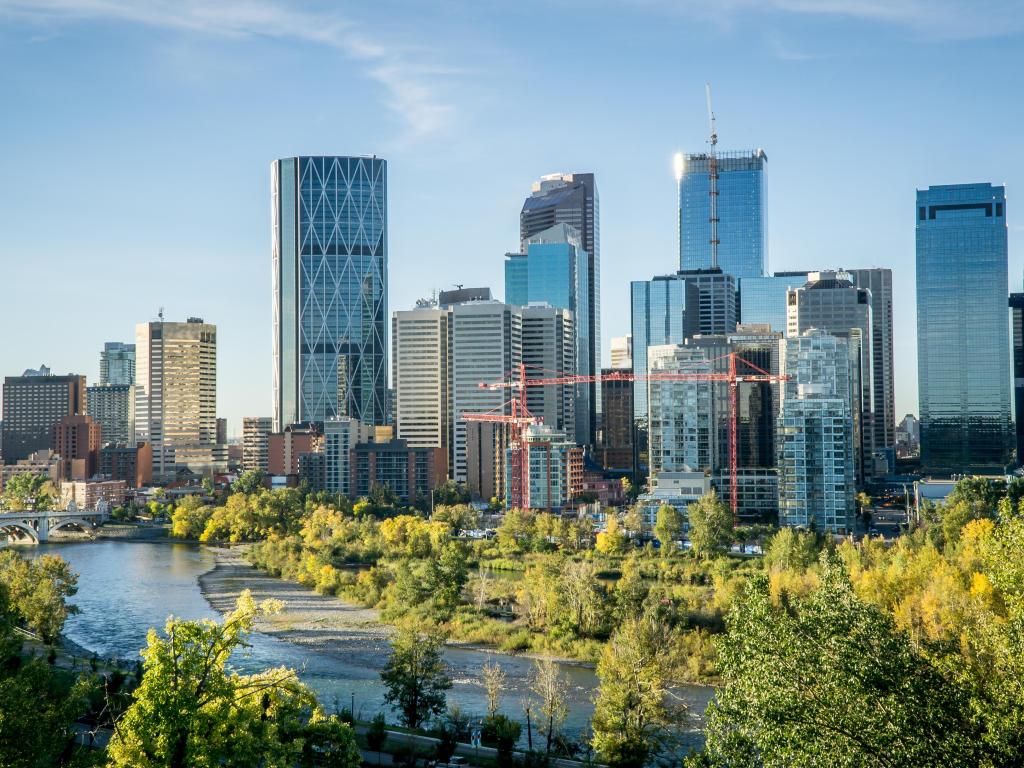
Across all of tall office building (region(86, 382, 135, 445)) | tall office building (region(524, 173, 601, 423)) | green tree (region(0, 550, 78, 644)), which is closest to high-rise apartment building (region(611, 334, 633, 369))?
tall office building (region(524, 173, 601, 423))

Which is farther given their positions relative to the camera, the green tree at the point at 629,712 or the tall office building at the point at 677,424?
the tall office building at the point at 677,424

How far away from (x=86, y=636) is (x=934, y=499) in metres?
45.9

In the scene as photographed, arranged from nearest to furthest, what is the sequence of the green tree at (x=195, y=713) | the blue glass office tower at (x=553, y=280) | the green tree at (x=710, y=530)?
the green tree at (x=195, y=713)
the green tree at (x=710, y=530)
the blue glass office tower at (x=553, y=280)

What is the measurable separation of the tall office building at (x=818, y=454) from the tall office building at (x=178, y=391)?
296 feet

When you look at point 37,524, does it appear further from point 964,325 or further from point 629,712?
point 964,325

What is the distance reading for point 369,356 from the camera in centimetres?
12438

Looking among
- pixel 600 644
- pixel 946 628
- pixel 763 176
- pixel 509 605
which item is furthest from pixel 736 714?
pixel 763 176

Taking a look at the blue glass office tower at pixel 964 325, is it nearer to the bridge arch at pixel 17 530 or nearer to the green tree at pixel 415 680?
the bridge arch at pixel 17 530

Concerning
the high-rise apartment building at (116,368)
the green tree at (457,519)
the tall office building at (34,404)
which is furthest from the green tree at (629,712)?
the high-rise apartment building at (116,368)

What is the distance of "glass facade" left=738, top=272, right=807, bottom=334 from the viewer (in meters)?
136

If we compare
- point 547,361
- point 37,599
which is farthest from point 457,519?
point 547,361

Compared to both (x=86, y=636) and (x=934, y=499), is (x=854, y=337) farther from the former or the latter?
(x=86, y=636)

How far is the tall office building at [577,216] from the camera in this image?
14512cm

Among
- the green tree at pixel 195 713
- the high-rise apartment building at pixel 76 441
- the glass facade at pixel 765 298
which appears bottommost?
the green tree at pixel 195 713
